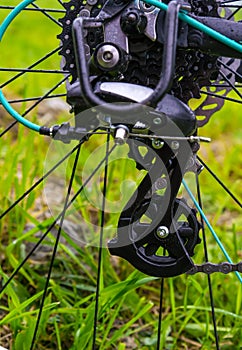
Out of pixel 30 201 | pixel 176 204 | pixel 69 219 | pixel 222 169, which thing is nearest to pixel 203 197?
pixel 222 169

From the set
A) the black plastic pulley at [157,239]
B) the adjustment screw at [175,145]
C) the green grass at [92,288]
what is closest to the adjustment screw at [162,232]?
the black plastic pulley at [157,239]

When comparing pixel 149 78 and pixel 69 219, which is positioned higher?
pixel 149 78

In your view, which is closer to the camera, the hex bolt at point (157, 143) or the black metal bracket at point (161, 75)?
the black metal bracket at point (161, 75)

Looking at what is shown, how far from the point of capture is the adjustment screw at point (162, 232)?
1.13 metres

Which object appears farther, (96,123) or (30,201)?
(30,201)

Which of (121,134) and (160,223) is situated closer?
(121,134)

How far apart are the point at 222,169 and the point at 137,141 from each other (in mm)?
1276

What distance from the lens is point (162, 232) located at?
3.72 ft

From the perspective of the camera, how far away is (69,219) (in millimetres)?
1925

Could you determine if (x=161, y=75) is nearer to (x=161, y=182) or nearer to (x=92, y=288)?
(x=161, y=182)

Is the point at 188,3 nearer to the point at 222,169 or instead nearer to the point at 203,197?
the point at 203,197

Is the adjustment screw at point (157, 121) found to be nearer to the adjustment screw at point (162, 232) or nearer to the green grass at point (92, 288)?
the adjustment screw at point (162, 232)

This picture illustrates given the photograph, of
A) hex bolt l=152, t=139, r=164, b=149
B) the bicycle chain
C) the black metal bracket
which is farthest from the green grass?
the black metal bracket

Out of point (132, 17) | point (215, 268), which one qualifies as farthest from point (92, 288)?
point (132, 17)
